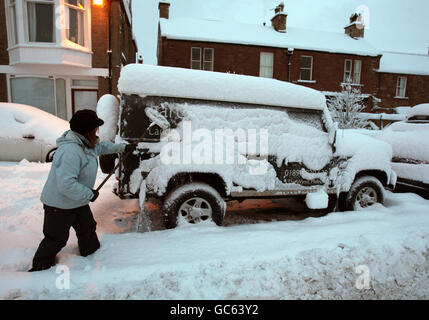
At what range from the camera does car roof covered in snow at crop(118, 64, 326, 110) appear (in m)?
3.78

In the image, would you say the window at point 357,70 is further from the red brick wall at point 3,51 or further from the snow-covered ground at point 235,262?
the red brick wall at point 3,51

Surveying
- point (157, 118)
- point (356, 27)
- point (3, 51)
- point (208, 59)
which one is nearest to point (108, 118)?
point (157, 118)

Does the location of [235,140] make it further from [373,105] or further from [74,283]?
[373,105]

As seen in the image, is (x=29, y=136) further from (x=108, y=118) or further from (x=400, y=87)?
(x=400, y=87)

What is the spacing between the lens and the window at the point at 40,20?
1196 cm

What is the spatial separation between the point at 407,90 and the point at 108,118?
27.0m

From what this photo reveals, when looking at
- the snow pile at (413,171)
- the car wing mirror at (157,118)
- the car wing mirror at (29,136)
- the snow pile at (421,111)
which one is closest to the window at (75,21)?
the car wing mirror at (29,136)

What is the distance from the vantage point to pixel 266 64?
67.8 ft

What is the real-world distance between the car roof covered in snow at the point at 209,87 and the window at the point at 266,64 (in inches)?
668

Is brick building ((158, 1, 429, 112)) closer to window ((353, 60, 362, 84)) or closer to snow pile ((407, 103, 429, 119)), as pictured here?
window ((353, 60, 362, 84))

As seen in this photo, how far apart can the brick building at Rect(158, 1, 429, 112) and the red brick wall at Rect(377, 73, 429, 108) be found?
0.27ft

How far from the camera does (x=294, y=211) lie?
5.64 metres

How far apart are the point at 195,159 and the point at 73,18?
12.1m

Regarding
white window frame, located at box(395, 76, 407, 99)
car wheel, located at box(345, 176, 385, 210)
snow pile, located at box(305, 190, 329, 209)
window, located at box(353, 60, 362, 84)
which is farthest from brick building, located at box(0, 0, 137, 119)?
white window frame, located at box(395, 76, 407, 99)
